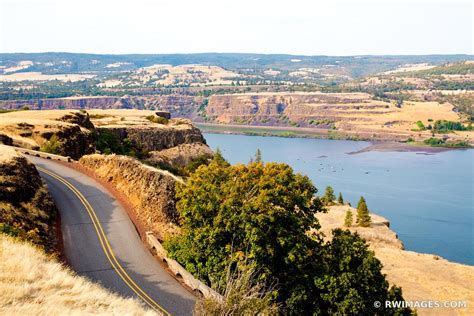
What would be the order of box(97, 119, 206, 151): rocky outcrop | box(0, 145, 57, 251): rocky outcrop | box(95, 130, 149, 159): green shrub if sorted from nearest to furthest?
box(0, 145, 57, 251): rocky outcrop < box(95, 130, 149, 159): green shrub < box(97, 119, 206, 151): rocky outcrop

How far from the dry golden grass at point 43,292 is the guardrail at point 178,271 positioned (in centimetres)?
492

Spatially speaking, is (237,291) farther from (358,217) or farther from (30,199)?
(358,217)

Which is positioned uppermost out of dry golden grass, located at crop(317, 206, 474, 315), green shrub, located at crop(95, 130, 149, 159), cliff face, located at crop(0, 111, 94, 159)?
cliff face, located at crop(0, 111, 94, 159)

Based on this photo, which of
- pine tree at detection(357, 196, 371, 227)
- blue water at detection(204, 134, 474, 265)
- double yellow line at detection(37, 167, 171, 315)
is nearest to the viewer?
double yellow line at detection(37, 167, 171, 315)

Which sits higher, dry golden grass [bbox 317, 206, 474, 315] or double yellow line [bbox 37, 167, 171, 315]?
double yellow line [bbox 37, 167, 171, 315]

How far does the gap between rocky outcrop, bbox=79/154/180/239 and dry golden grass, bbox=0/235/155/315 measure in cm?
1081

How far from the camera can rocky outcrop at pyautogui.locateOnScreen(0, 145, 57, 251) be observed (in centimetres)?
2309

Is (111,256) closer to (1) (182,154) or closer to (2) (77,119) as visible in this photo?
(2) (77,119)

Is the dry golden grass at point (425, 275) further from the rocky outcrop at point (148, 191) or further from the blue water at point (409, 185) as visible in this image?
the rocky outcrop at point (148, 191)

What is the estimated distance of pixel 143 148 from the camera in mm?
64000

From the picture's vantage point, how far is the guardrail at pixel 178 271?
66.4 feet

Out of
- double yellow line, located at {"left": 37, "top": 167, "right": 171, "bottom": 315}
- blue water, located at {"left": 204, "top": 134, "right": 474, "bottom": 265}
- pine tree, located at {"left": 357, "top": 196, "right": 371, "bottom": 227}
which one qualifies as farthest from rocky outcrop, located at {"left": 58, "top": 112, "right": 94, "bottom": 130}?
blue water, located at {"left": 204, "top": 134, "right": 474, "bottom": 265}

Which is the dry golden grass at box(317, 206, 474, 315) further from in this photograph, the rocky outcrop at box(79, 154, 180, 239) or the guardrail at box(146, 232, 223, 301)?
the guardrail at box(146, 232, 223, 301)

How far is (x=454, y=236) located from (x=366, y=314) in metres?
70.2
